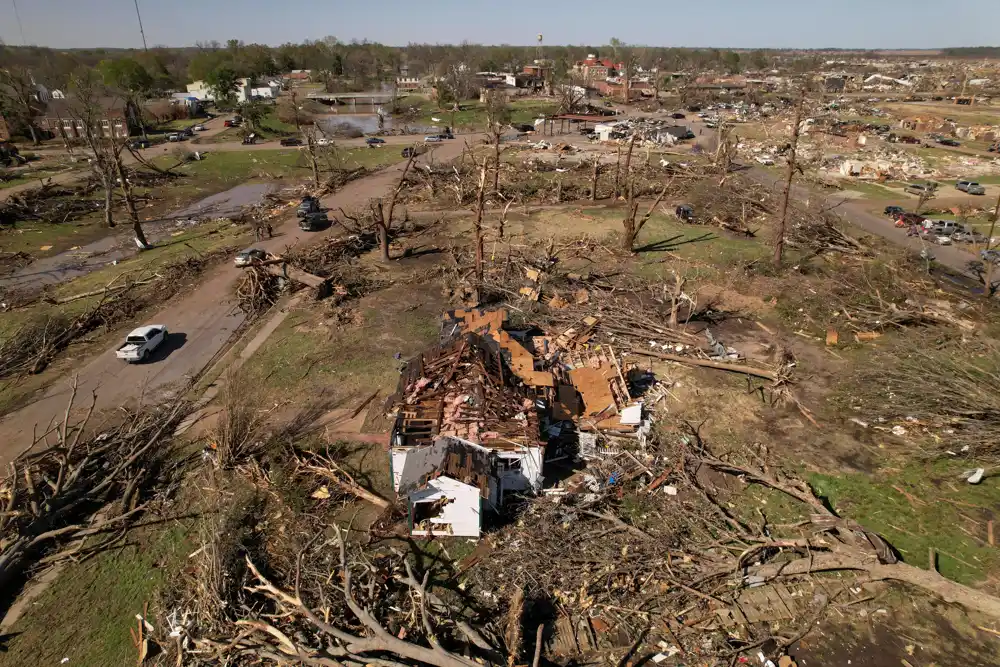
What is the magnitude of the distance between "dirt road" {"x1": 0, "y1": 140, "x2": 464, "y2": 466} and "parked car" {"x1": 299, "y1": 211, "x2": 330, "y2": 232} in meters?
6.71

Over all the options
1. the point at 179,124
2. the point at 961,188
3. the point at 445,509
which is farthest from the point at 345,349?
the point at 179,124

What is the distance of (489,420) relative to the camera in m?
14.9

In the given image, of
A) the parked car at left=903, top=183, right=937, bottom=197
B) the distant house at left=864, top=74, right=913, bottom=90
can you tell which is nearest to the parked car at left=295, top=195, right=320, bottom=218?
the parked car at left=903, top=183, right=937, bottom=197

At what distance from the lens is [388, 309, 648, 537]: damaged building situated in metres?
13.4

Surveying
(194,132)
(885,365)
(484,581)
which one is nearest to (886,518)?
(885,365)

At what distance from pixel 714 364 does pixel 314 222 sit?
93.8ft

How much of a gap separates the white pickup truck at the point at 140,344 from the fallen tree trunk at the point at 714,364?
20.6 m

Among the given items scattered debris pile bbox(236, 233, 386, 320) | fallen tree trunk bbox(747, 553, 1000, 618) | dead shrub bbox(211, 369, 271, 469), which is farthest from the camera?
scattered debris pile bbox(236, 233, 386, 320)

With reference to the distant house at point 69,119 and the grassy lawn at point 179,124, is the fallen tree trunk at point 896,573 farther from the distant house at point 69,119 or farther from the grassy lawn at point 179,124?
the grassy lawn at point 179,124

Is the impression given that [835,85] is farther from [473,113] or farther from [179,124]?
[179,124]

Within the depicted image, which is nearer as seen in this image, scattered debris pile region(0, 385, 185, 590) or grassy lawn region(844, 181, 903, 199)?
scattered debris pile region(0, 385, 185, 590)

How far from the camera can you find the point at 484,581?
41.4 feet

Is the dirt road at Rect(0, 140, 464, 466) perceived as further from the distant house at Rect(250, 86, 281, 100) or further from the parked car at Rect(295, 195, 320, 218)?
the distant house at Rect(250, 86, 281, 100)

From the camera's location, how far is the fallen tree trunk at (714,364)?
776 inches
